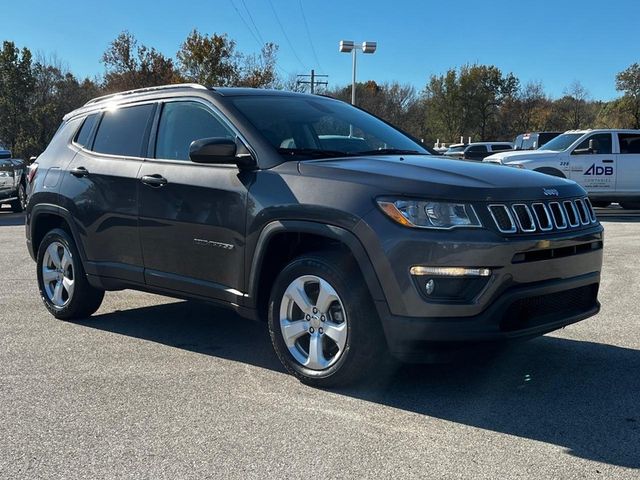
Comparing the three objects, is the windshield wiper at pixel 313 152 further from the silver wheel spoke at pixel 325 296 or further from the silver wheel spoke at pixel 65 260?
the silver wheel spoke at pixel 65 260

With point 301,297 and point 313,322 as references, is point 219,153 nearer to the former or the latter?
point 301,297

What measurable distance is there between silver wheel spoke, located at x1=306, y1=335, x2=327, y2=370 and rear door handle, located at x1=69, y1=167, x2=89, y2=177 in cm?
260

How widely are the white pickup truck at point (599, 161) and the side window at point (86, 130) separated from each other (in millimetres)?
11189

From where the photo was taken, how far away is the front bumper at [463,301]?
3639 mm

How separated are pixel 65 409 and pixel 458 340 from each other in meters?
2.22

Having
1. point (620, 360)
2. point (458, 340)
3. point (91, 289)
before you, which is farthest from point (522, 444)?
point (91, 289)

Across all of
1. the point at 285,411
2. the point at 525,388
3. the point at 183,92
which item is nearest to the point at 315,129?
the point at 183,92

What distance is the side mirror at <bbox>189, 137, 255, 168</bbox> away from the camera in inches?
170

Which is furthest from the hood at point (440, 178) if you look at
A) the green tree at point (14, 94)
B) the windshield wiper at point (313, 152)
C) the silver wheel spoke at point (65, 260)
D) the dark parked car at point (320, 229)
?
the green tree at point (14, 94)

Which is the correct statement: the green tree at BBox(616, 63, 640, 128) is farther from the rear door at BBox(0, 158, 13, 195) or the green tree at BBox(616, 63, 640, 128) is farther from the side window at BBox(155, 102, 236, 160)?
the side window at BBox(155, 102, 236, 160)

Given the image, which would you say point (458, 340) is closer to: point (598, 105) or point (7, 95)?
point (7, 95)

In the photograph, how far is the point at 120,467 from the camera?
3.18 meters

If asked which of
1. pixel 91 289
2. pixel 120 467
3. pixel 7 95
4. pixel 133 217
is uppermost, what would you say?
pixel 7 95

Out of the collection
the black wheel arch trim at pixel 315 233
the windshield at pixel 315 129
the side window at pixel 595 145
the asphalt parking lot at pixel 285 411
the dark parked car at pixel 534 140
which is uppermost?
the dark parked car at pixel 534 140
